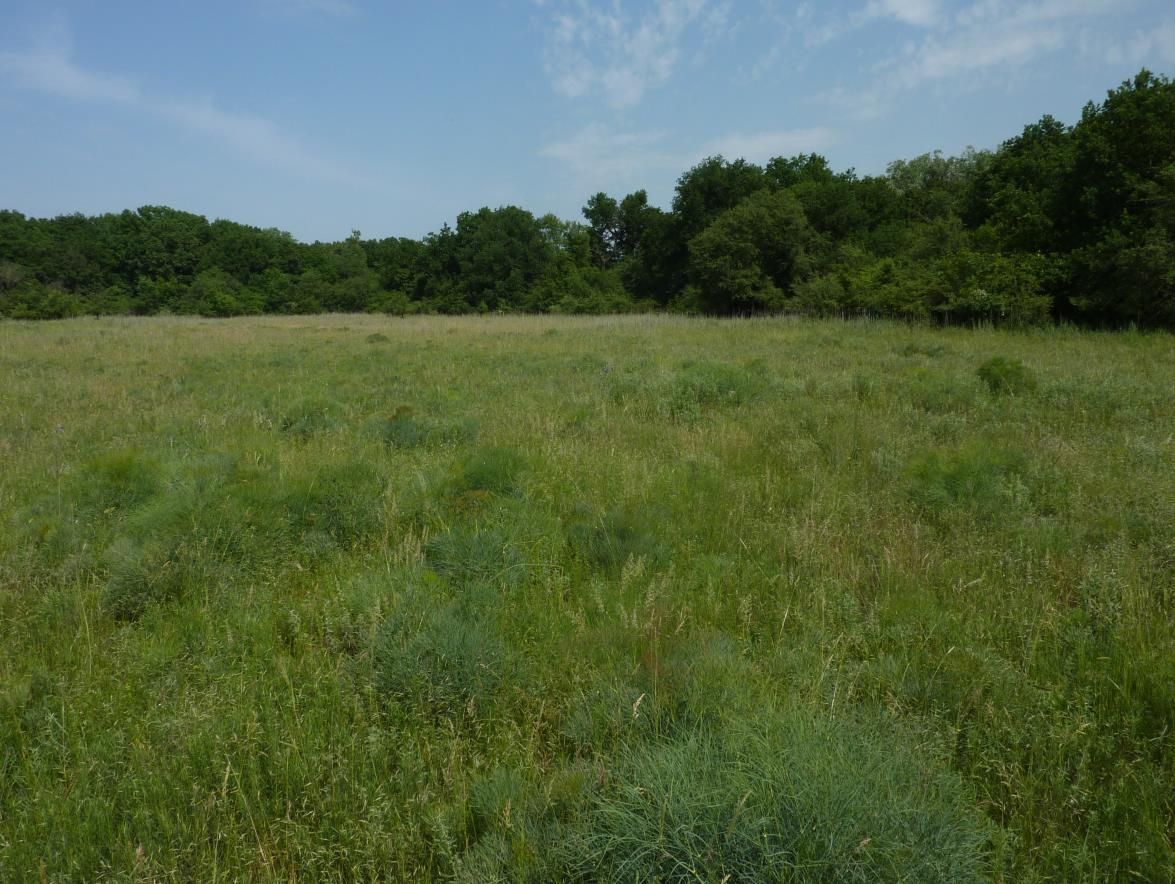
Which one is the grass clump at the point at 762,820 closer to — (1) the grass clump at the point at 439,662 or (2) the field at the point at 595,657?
(2) the field at the point at 595,657

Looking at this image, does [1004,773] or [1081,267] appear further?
[1081,267]

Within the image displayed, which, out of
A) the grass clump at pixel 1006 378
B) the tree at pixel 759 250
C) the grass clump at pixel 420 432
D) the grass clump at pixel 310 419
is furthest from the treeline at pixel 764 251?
the grass clump at pixel 310 419

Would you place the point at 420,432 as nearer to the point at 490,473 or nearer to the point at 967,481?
the point at 490,473

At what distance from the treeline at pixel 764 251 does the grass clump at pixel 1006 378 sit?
10274 millimetres

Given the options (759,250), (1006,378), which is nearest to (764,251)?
(759,250)

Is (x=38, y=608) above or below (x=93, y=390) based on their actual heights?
below

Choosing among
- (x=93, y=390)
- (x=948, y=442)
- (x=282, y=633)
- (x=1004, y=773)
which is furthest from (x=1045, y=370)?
(x=93, y=390)

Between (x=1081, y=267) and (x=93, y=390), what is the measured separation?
80.3 feet

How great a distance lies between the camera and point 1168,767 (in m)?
2.07

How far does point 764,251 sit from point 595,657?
36.4 metres

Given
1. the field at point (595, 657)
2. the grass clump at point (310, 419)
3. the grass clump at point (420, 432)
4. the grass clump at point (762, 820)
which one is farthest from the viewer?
the grass clump at point (310, 419)

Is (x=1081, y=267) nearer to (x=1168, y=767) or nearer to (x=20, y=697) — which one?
(x=1168, y=767)

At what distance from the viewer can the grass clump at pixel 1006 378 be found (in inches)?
338

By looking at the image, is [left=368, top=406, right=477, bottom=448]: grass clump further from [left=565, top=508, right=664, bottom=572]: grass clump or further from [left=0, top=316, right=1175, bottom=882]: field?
[left=565, top=508, right=664, bottom=572]: grass clump
